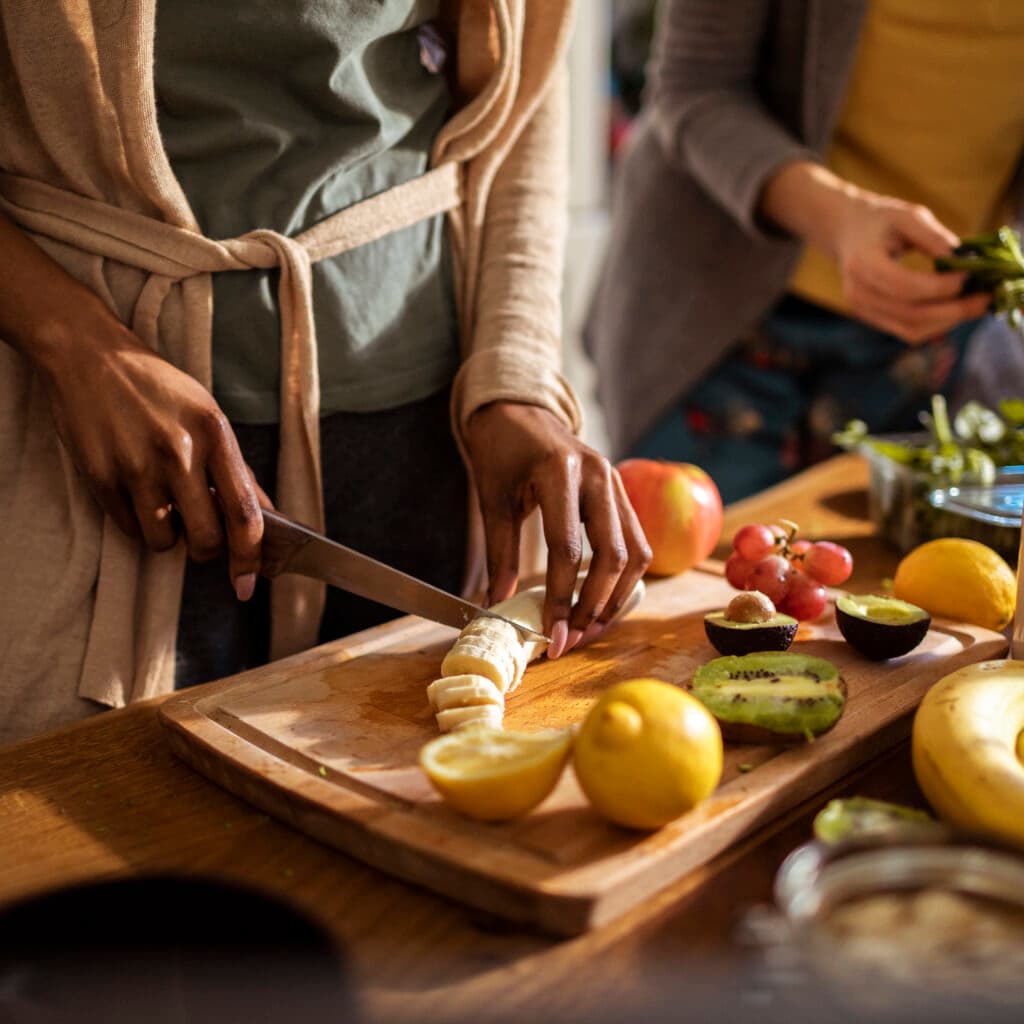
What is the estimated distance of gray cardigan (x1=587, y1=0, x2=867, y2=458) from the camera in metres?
1.86

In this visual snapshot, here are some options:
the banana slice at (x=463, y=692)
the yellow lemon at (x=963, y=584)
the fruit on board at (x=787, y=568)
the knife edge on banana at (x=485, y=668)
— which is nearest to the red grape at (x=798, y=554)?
the fruit on board at (x=787, y=568)

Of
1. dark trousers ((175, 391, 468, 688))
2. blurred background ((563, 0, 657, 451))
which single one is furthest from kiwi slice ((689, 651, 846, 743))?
blurred background ((563, 0, 657, 451))

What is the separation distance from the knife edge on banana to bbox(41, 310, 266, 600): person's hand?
23 centimetres

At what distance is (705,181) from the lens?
1956 millimetres

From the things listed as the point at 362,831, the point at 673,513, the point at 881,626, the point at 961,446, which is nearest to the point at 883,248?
the point at 961,446

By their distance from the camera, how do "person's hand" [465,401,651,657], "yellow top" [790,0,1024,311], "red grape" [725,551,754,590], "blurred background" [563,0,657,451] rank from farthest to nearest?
1. "blurred background" [563,0,657,451]
2. "yellow top" [790,0,1024,311]
3. "red grape" [725,551,754,590]
4. "person's hand" [465,401,651,657]

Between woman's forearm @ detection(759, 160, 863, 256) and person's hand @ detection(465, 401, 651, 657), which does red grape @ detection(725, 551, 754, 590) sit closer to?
person's hand @ detection(465, 401, 651, 657)

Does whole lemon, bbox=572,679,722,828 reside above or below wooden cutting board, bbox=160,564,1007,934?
above

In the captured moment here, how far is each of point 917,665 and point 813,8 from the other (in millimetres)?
1187

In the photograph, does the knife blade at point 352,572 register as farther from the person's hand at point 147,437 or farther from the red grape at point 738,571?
the red grape at point 738,571

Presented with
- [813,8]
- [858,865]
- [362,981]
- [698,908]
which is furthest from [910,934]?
[813,8]

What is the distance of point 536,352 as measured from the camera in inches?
51.8

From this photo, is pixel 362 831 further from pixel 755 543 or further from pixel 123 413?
pixel 755 543

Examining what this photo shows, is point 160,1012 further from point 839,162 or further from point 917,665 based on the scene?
point 839,162
